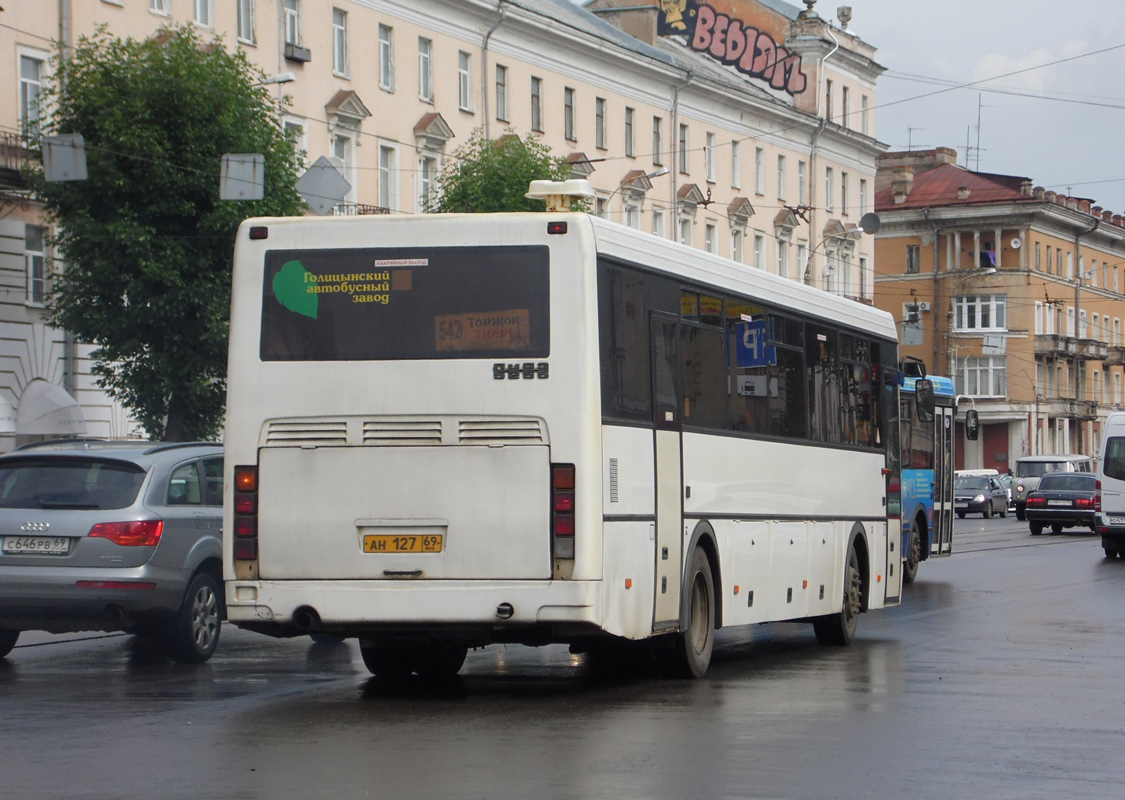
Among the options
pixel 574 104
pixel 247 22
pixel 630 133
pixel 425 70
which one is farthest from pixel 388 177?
pixel 630 133

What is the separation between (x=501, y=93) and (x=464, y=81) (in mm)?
1947

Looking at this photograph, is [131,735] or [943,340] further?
[943,340]

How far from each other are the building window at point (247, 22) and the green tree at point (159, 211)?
11086 millimetres

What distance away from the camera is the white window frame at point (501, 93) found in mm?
57344

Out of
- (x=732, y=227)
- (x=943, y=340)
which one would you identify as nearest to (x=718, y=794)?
(x=732, y=227)

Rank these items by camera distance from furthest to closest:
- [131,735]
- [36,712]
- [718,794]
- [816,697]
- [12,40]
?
[12,40] → [816,697] → [36,712] → [131,735] → [718,794]

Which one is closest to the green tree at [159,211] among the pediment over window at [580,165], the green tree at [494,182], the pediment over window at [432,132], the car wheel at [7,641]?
the green tree at [494,182]

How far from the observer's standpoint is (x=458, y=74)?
55.4 m

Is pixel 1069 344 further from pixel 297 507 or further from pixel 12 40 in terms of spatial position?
pixel 297 507

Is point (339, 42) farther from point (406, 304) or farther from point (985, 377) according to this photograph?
point (985, 377)

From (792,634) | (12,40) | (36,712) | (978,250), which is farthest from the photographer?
(978,250)

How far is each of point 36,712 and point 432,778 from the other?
3775 mm

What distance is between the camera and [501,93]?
57625 mm

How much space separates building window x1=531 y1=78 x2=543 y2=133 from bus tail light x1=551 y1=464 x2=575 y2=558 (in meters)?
47.7
